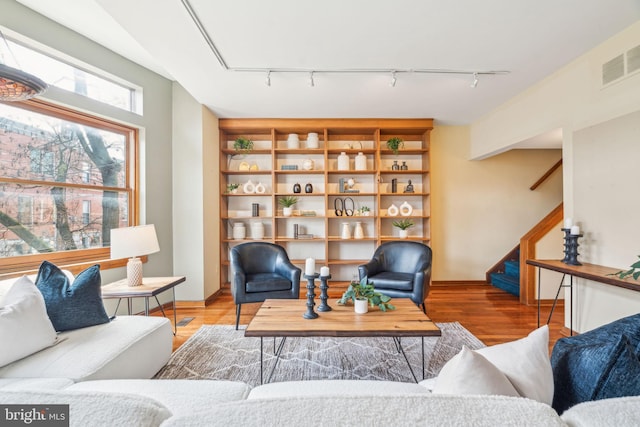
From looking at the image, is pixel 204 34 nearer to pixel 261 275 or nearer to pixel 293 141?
pixel 293 141

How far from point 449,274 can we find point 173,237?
413cm

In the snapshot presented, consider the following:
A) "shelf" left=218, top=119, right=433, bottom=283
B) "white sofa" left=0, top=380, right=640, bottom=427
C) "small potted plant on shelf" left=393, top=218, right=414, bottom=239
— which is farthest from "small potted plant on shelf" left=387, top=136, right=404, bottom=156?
"white sofa" left=0, top=380, right=640, bottom=427

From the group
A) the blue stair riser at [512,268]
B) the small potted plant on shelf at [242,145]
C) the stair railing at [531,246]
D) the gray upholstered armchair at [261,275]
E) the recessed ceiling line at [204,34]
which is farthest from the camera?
the small potted plant on shelf at [242,145]

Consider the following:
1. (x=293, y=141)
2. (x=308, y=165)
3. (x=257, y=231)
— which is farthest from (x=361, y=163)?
(x=257, y=231)

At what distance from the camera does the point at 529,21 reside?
6.80ft

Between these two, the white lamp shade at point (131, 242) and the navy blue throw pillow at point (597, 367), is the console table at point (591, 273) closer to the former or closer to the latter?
the navy blue throw pillow at point (597, 367)

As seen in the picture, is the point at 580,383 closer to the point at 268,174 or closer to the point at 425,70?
the point at 425,70

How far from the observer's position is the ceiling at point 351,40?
1.95 m

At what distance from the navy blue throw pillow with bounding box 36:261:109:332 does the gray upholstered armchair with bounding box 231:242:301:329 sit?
123cm

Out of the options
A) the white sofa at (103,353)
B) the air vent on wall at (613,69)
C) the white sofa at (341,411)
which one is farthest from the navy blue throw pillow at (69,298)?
the air vent on wall at (613,69)

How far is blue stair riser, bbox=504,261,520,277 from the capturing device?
4.05m

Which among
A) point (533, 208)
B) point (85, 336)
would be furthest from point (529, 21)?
point (85, 336)

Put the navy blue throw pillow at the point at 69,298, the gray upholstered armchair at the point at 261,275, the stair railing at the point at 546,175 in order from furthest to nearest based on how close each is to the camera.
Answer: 1. the stair railing at the point at 546,175
2. the gray upholstered armchair at the point at 261,275
3. the navy blue throw pillow at the point at 69,298

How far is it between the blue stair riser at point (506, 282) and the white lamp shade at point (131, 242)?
4.52 m
